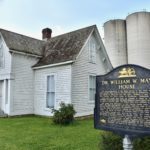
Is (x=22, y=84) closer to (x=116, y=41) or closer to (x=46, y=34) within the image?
(x=46, y=34)

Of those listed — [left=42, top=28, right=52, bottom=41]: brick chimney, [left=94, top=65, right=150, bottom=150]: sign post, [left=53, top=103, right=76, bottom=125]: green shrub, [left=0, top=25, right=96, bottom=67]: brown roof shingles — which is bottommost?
[left=53, top=103, right=76, bottom=125]: green shrub

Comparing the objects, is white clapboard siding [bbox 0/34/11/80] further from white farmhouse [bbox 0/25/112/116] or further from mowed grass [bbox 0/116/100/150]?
mowed grass [bbox 0/116/100/150]

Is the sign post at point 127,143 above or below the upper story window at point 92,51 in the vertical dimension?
below

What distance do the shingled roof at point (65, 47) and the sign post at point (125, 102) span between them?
9649 millimetres

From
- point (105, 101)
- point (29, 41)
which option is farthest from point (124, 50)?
point (105, 101)

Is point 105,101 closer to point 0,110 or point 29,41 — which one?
point 0,110

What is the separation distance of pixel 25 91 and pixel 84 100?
4.65m

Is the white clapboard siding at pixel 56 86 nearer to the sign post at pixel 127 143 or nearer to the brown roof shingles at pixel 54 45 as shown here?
the brown roof shingles at pixel 54 45

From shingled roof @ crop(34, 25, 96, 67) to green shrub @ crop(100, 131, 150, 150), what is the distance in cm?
948

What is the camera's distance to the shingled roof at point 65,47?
15172 mm

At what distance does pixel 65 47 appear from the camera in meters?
16.4

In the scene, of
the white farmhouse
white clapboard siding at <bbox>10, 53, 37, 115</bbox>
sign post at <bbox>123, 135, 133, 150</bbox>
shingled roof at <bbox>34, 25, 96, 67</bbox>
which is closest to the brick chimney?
shingled roof at <bbox>34, 25, 96, 67</bbox>

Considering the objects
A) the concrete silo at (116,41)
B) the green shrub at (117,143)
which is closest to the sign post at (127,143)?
the green shrub at (117,143)

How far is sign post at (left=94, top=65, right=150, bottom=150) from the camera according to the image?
4.17 meters
